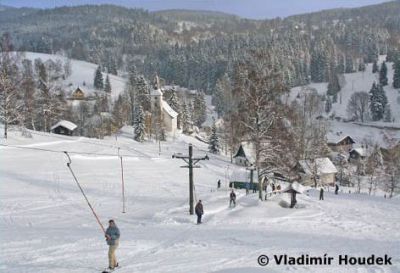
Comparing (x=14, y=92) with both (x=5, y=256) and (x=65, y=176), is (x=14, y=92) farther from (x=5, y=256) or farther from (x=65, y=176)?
(x=5, y=256)

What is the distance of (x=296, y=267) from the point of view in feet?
49.4

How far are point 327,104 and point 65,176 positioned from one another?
418 feet

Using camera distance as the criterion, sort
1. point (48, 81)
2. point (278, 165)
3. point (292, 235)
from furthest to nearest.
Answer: point (48, 81)
point (278, 165)
point (292, 235)

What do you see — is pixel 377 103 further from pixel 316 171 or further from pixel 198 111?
pixel 316 171

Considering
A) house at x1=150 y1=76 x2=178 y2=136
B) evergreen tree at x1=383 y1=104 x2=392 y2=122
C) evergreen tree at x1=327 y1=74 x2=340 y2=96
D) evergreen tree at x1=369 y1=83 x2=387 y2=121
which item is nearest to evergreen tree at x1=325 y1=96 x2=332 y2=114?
evergreen tree at x1=327 y1=74 x2=340 y2=96

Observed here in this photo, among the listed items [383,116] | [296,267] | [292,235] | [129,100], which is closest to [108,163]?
[292,235]

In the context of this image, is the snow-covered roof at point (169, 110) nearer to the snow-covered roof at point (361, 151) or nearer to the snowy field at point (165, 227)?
the snow-covered roof at point (361, 151)

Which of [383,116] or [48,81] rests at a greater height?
[48,81]

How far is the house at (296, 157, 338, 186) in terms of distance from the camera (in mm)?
56125

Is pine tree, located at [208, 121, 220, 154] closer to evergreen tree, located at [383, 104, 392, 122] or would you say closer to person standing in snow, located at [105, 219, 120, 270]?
person standing in snow, located at [105, 219, 120, 270]

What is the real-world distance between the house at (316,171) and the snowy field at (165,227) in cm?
1459

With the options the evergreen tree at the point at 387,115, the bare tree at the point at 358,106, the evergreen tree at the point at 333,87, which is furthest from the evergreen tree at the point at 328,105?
the evergreen tree at the point at 387,115

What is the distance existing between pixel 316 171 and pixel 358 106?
97893 mm

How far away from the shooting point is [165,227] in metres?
23.4
